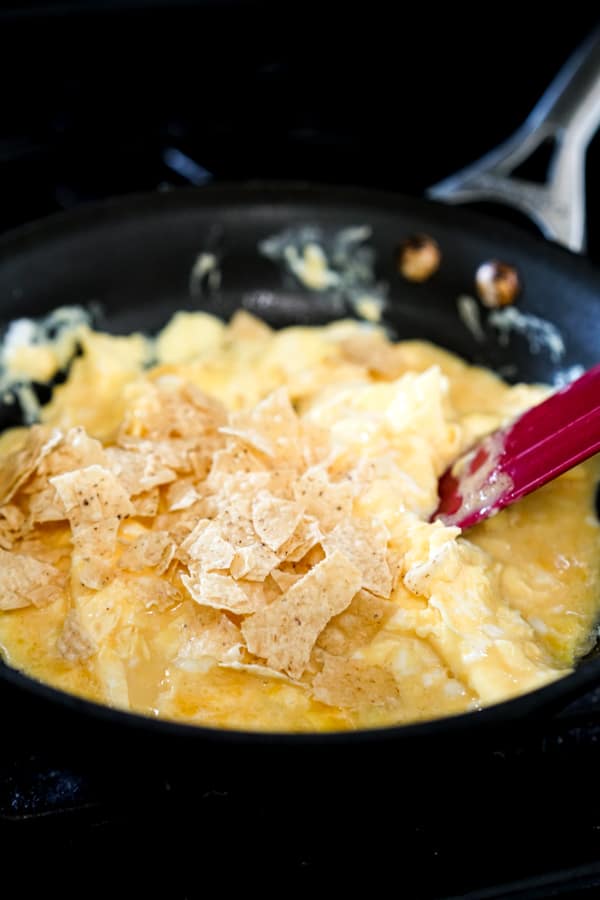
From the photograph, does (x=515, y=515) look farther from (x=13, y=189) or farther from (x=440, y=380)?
(x=13, y=189)

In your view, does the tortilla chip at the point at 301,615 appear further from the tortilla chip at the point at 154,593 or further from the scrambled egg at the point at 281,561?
the tortilla chip at the point at 154,593

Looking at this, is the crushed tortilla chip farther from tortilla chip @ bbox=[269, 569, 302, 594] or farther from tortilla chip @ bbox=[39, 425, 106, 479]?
tortilla chip @ bbox=[269, 569, 302, 594]

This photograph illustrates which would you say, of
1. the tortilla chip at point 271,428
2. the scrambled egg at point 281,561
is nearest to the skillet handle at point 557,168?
the scrambled egg at point 281,561

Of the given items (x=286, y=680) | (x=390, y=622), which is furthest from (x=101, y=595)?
(x=390, y=622)

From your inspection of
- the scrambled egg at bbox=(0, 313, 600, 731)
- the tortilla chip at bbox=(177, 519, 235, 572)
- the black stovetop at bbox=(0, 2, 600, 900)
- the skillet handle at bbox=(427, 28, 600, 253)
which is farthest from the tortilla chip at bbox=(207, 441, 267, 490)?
the skillet handle at bbox=(427, 28, 600, 253)

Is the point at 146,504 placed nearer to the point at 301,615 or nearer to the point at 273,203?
the point at 301,615

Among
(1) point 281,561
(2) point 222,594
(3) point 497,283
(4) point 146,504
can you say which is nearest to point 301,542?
(1) point 281,561
